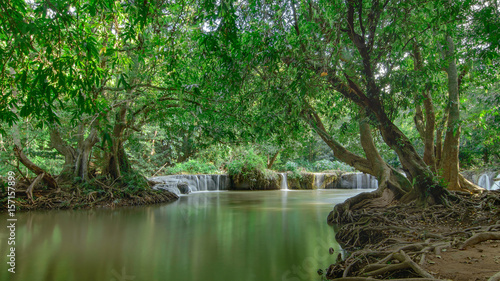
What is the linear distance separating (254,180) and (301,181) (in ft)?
→ 11.6

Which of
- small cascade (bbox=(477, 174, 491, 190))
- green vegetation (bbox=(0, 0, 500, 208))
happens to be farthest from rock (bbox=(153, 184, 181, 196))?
small cascade (bbox=(477, 174, 491, 190))

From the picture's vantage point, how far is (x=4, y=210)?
33.7 feet

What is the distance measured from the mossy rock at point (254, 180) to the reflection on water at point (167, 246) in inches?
425

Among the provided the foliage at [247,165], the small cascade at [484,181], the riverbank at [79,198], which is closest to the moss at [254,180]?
the foliage at [247,165]

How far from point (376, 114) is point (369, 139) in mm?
2700

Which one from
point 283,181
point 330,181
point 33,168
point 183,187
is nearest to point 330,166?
point 330,181

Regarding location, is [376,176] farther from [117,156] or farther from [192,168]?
[192,168]

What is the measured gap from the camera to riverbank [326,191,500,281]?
3.19 metres

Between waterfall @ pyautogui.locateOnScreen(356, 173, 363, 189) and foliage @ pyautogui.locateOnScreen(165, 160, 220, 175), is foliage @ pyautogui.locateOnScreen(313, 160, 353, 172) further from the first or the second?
foliage @ pyautogui.locateOnScreen(165, 160, 220, 175)

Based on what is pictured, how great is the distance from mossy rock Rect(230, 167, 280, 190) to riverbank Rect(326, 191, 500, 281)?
1366 centimetres

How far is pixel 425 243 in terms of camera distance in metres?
4.07

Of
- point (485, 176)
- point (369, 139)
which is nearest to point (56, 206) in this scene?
point (369, 139)

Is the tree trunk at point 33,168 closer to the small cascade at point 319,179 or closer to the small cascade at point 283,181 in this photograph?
the small cascade at point 283,181

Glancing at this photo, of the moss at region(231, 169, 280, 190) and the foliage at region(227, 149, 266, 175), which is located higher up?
the foliage at region(227, 149, 266, 175)
